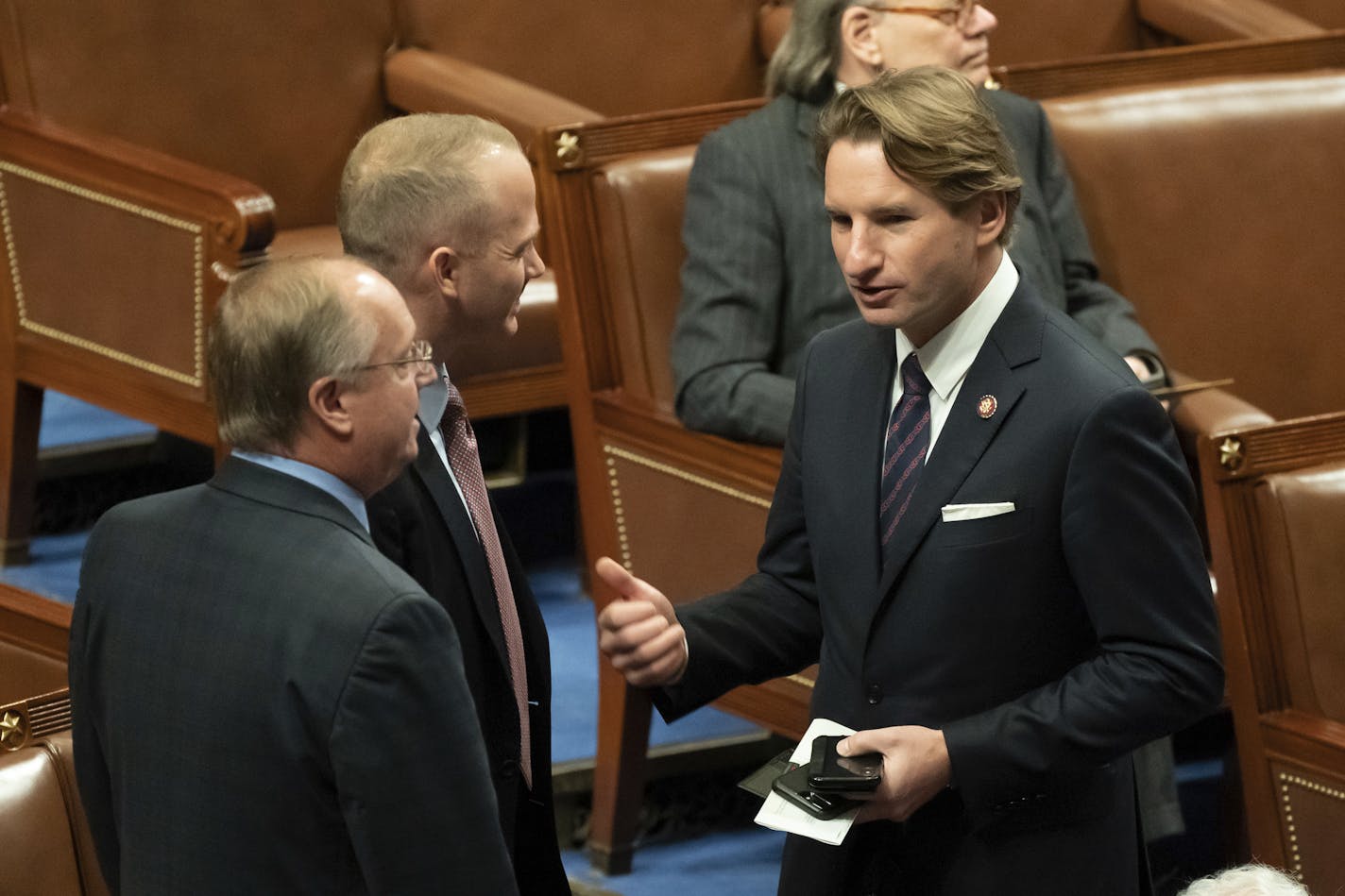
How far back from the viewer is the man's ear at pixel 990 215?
1.54 metres

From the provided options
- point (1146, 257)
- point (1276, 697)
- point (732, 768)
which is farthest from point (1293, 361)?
point (732, 768)

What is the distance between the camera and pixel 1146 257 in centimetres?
296

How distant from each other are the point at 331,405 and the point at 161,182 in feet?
6.32

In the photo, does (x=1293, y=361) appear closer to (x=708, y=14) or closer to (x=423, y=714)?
(x=708, y=14)

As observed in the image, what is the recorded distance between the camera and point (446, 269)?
153cm

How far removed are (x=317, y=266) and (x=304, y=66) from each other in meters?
2.38

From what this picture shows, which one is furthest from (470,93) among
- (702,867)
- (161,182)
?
(702,867)

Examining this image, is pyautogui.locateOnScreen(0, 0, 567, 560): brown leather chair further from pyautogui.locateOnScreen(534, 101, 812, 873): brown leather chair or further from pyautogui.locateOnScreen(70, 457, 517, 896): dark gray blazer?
pyautogui.locateOnScreen(70, 457, 517, 896): dark gray blazer

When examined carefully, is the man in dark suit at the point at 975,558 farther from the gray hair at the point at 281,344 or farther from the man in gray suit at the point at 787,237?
the man in gray suit at the point at 787,237

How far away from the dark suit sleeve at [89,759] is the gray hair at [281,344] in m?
0.15

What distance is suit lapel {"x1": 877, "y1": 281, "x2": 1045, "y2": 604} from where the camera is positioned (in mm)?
1522

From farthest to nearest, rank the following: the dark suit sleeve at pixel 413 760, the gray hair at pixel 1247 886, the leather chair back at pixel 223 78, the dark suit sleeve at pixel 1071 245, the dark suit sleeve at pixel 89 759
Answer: the leather chair back at pixel 223 78 < the dark suit sleeve at pixel 1071 245 < the gray hair at pixel 1247 886 < the dark suit sleeve at pixel 89 759 < the dark suit sleeve at pixel 413 760

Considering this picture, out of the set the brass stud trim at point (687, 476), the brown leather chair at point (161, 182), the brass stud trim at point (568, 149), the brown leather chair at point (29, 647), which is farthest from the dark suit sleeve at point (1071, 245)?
the brown leather chair at point (29, 647)

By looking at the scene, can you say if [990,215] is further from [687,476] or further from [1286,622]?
[687,476]
